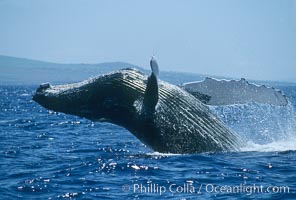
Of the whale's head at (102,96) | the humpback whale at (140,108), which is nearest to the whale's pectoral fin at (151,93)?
the humpback whale at (140,108)

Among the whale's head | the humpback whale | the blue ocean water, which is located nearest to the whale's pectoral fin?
the humpback whale

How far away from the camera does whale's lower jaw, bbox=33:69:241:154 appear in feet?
25.8

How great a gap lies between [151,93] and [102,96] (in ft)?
3.43

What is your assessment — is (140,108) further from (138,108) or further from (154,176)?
(154,176)

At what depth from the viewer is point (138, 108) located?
7.79 metres

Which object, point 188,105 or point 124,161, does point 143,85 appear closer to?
point 188,105

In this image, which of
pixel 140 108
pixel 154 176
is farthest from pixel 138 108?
pixel 154 176

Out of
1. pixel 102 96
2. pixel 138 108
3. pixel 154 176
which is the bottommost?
pixel 154 176

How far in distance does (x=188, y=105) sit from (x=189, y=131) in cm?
44

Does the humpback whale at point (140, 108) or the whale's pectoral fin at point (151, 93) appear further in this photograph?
the humpback whale at point (140, 108)

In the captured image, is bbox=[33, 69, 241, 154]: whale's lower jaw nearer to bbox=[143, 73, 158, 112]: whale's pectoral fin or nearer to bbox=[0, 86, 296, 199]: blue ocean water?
bbox=[143, 73, 158, 112]: whale's pectoral fin

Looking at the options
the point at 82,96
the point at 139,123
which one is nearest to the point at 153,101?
the point at 139,123

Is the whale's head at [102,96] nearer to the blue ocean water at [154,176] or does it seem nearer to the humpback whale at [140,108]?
the humpback whale at [140,108]

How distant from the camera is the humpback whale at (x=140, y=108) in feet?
25.8
